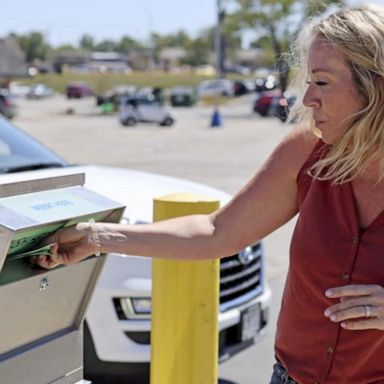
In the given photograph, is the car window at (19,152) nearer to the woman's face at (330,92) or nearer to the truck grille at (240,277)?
the truck grille at (240,277)

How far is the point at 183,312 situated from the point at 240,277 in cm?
116

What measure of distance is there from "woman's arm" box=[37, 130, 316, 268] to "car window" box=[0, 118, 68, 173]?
2.43 meters

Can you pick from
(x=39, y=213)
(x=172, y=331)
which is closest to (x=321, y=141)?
(x=39, y=213)

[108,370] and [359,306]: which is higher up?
[359,306]

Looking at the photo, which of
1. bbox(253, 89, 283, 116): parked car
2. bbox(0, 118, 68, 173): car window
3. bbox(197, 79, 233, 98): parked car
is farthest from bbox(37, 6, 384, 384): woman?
bbox(197, 79, 233, 98): parked car

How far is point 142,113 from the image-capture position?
35562 mm

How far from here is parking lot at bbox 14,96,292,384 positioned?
5531 mm

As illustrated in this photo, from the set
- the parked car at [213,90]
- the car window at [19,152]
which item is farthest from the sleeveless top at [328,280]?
the parked car at [213,90]

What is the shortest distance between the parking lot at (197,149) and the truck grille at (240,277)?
24.0 inches

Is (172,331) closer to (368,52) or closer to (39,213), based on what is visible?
(39,213)

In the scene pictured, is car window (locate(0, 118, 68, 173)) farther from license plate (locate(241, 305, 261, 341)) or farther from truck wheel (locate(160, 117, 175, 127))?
truck wheel (locate(160, 117, 175, 127))

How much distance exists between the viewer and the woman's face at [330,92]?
214 centimetres

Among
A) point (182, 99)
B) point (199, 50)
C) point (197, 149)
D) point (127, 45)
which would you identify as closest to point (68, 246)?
point (197, 149)

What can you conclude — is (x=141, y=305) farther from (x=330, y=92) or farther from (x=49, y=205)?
(x=330, y=92)
